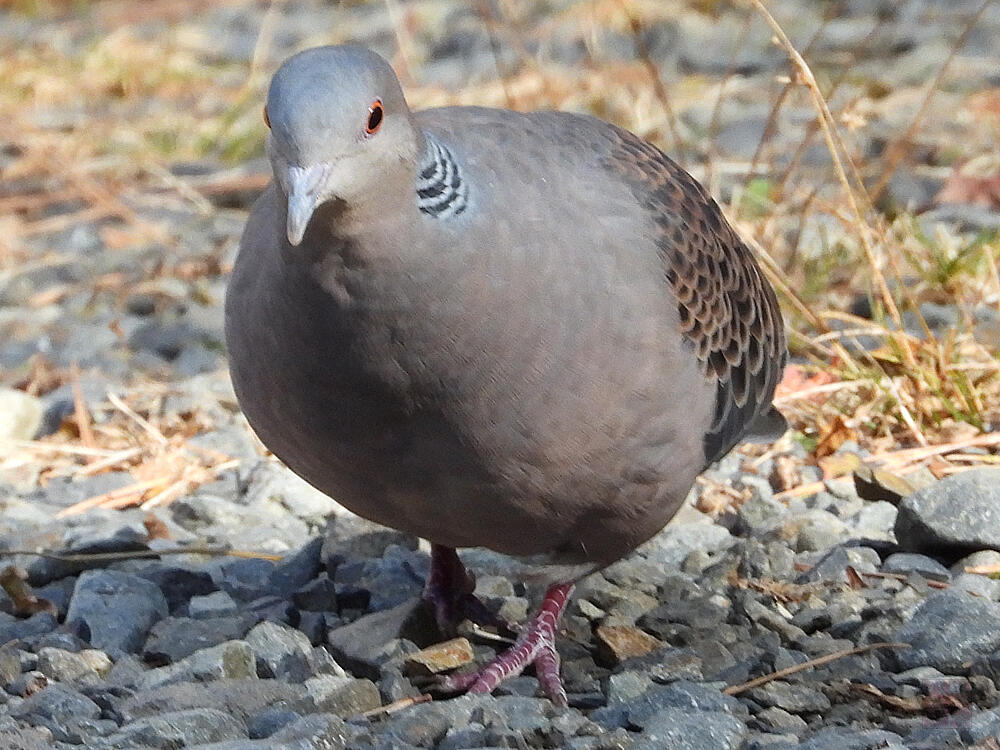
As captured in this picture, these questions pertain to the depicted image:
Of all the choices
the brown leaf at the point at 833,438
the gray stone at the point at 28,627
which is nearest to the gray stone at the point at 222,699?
the gray stone at the point at 28,627

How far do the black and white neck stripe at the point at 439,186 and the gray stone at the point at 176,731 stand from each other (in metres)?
1.03

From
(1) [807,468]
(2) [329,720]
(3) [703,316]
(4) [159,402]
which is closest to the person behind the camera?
(2) [329,720]

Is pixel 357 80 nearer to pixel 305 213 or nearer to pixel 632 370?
pixel 305 213

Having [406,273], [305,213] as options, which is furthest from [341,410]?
[305,213]

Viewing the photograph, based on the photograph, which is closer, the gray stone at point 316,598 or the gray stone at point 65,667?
the gray stone at point 65,667

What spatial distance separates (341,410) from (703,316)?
1.00m

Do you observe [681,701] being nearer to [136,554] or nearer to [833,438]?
[136,554]

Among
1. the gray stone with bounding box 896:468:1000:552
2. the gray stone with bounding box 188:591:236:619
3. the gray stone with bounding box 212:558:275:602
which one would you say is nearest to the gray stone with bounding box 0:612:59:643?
the gray stone with bounding box 188:591:236:619

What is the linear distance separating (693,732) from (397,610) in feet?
3.16

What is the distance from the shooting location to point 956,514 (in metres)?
3.87

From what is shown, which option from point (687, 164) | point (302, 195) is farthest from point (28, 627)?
point (687, 164)

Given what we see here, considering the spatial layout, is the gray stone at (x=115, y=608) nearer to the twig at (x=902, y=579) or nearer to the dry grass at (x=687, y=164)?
the dry grass at (x=687, y=164)

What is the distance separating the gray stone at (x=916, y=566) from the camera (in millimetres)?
3828

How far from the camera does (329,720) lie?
9.80ft
